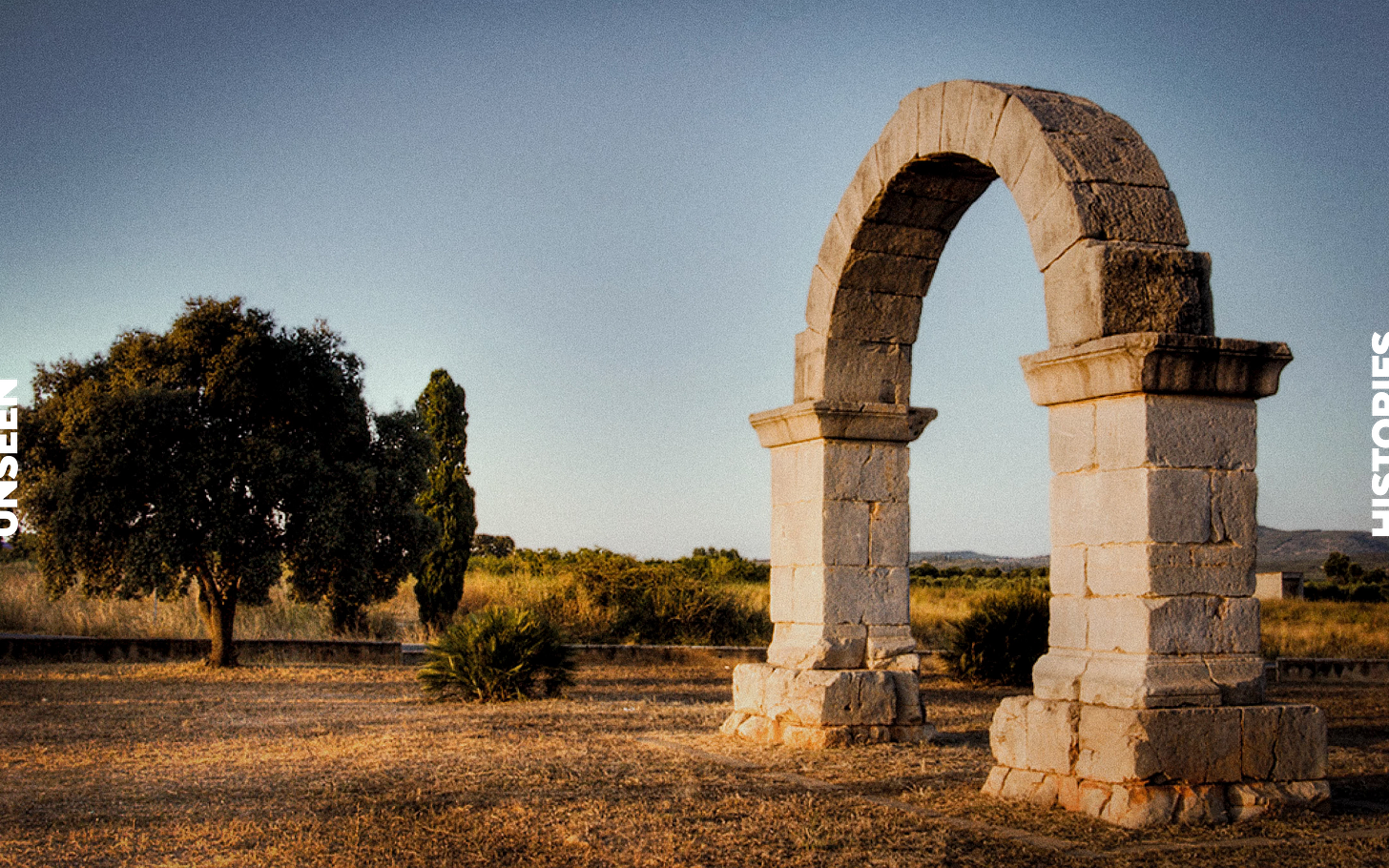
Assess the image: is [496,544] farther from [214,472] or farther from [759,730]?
[759,730]

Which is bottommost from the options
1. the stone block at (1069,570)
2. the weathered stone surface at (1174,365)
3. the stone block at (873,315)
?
the stone block at (1069,570)

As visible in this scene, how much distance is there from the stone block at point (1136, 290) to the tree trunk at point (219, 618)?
10.9 metres

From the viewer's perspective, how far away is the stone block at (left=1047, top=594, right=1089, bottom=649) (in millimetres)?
6129

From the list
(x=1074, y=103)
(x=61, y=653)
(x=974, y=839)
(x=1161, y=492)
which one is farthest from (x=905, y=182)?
(x=61, y=653)

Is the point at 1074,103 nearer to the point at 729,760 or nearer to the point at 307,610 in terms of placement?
the point at 729,760

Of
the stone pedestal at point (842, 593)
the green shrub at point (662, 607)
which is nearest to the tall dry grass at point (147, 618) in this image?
the green shrub at point (662, 607)

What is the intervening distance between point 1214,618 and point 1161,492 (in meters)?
0.65

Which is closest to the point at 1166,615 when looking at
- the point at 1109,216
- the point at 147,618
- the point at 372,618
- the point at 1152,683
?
the point at 1152,683

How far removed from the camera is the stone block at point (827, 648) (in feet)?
27.4

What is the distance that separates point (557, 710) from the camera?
10.5 meters

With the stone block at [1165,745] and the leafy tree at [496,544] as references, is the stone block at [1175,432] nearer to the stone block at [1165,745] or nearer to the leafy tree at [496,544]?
the stone block at [1165,745]

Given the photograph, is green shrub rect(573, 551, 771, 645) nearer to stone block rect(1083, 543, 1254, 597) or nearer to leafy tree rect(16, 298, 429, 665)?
leafy tree rect(16, 298, 429, 665)

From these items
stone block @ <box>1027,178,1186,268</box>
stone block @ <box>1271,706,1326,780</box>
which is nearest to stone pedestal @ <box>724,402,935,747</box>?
stone block @ <box>1027,178,1186,268</box>

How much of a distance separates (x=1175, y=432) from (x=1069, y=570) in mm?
862
